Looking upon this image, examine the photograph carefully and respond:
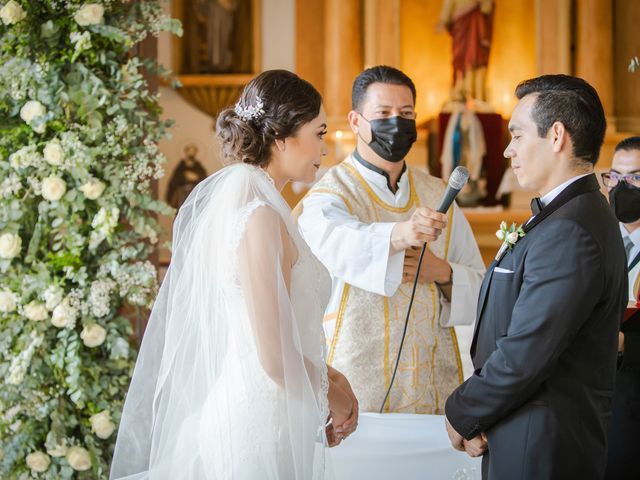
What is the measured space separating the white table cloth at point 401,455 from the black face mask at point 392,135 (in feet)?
3.24

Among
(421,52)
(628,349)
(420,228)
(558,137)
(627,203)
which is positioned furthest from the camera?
(421,52)

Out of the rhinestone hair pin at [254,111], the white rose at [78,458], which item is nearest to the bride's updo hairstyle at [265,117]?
the rhinestone hair pin at [254,111]

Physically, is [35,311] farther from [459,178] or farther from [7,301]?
[459,178]

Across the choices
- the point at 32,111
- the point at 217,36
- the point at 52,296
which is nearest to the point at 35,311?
the point at 52,296

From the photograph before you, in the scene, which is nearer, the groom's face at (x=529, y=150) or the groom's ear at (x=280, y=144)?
the groom's face at (x=529, y=150)

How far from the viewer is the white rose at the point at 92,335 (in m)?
3.31

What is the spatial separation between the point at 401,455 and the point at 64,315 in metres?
1.46

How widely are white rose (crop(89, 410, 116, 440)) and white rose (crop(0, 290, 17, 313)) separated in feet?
1.79

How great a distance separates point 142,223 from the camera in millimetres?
3326

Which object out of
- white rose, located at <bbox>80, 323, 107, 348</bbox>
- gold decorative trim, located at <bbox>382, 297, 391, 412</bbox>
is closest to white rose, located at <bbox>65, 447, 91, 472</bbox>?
white rose, located at <bbox>80, 323, 107, 348</bbox>

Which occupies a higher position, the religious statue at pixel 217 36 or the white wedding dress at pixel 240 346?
the religious statue at pixel 217 36

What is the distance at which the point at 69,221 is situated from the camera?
3.33 m

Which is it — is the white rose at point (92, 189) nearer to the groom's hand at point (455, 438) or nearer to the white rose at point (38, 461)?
the white rose at point (38, 461)

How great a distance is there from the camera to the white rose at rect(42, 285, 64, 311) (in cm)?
325
